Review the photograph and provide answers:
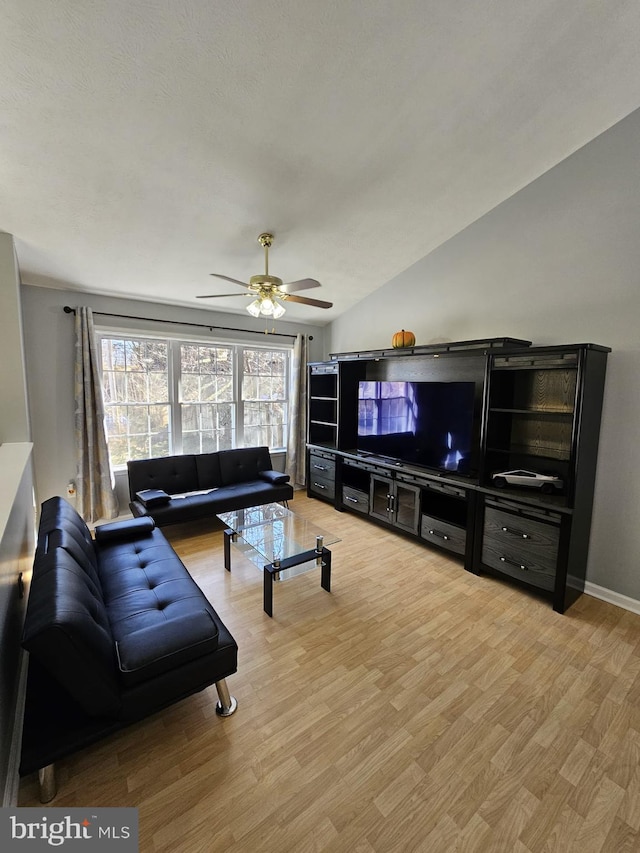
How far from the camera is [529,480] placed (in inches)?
107

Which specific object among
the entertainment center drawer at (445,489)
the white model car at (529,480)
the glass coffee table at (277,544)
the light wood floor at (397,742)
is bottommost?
the light wood floor at (397,742)

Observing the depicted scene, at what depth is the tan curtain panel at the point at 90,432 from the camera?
11.4 ft

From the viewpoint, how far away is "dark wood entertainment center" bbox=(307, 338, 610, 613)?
2461 millimetres

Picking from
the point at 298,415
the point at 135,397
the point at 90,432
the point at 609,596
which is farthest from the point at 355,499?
the point at 90,432

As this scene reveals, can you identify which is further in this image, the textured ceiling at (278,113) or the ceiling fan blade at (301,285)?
the ceiling fan blade at (301,285)

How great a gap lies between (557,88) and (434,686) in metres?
3.38

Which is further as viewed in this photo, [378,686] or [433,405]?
[433,405]

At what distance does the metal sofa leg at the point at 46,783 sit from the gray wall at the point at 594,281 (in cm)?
337

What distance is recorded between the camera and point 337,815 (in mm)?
1303

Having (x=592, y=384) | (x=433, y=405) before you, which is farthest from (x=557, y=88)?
(x=433, y=405)

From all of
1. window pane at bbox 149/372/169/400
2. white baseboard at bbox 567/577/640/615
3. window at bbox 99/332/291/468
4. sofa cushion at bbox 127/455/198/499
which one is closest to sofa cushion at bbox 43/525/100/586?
sofa cushion at bbox 127/455/198/499

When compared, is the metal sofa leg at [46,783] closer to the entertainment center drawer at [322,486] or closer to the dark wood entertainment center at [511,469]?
the dark wood entertainment center at [511,469]

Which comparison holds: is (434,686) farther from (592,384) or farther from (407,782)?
(592,384)

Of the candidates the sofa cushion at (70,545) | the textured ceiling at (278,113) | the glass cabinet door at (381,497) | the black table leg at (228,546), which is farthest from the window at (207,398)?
the sofa cushion at (70,545)
